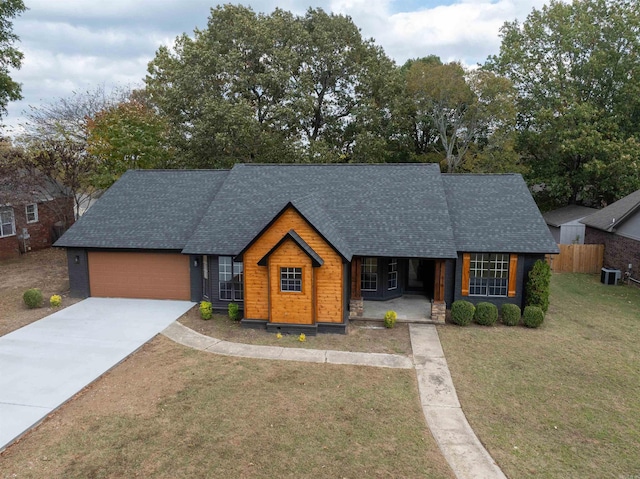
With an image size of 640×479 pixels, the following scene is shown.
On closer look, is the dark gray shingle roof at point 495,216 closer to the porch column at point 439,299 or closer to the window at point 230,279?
the porch column at point 439,299

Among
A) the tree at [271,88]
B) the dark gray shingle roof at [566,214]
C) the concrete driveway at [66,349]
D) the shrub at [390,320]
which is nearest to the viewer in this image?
the concrete driveway at [66,349]

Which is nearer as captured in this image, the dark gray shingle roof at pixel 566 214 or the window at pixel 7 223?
the window at pixel 7 223

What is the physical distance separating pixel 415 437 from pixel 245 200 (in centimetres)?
1234

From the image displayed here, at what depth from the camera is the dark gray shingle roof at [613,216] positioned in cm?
2309

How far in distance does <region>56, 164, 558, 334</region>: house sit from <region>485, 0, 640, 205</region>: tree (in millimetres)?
15575

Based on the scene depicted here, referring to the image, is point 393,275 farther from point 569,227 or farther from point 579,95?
point 579,95

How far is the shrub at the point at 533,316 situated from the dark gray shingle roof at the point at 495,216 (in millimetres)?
2136

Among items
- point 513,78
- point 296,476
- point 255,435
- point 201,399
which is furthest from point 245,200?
point 513,78

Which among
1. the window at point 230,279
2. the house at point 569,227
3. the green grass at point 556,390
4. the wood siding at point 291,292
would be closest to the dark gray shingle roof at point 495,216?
the green grass at point 556,390

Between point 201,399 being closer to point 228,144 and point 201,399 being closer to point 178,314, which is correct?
point 178,314

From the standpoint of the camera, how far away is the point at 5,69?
79.5 feet

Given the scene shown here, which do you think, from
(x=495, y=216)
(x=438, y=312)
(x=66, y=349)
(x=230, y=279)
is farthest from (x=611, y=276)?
(x=66, y=349)

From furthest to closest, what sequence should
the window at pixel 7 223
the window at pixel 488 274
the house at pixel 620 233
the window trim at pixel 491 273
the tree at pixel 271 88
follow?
the tree at pixel 271 88
the window at pixel 7 223
the house at pixel 620 233
the window at pixel 488 274
the window trim at pixel 491 273

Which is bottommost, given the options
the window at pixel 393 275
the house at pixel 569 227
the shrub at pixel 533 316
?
the shrub at pixel 533 316
